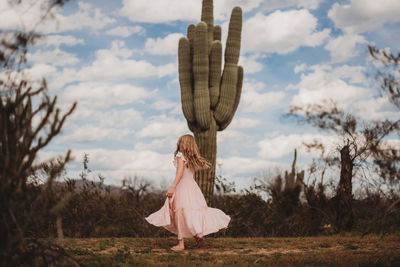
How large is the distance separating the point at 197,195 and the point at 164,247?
133 cm

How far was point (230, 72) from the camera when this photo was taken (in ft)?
53.0

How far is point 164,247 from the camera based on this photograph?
9203 millimetres

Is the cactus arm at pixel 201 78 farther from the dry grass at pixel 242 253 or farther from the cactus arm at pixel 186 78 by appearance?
the dry grass at pixel 242 253

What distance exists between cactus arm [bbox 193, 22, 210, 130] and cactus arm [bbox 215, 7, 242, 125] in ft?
1.94

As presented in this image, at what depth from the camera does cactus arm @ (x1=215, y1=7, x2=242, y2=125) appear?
15836 millimetres

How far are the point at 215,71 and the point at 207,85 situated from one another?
641mm

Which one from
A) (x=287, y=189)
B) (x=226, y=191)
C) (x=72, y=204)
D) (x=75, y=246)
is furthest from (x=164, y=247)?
(x=287, y=189)

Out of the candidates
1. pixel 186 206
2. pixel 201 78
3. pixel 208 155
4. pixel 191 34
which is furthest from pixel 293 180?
pixel 186 206

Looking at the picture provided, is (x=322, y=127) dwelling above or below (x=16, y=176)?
above

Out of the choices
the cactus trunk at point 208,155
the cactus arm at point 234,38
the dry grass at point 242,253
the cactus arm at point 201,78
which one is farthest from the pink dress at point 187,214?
the cactus arm at point 234,38

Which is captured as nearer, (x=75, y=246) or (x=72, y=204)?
(x=75, y=246)

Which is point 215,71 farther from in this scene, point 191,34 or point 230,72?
point 191,34

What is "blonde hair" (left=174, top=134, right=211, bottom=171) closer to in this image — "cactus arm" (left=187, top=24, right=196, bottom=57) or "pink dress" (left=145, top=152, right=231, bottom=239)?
"pink dress" (left=145, top=152, right=231, bottom=239)

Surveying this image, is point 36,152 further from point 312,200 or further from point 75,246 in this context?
point 312,200
